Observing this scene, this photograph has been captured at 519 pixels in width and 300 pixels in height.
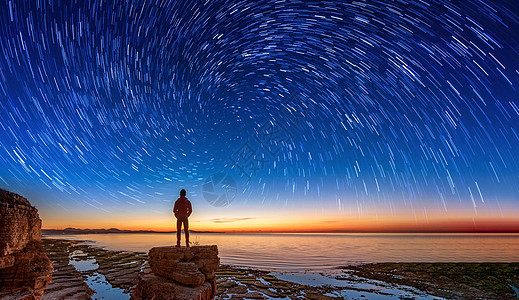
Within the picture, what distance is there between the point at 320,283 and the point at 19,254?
29529 millimetres

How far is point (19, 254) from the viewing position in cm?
1201

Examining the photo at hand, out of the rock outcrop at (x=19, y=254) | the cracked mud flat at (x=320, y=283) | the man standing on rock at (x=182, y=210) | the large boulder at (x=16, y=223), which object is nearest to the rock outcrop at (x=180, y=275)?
the man standing on rock at (x=182, y=210)

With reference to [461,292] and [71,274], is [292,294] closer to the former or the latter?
[461,292]

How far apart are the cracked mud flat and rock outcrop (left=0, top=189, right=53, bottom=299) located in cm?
1292

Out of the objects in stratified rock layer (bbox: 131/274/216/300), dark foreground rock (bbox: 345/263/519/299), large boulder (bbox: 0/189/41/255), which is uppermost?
large boulder (bbox: 0/189/41/255)

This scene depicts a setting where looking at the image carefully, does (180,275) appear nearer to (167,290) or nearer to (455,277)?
(167,290)

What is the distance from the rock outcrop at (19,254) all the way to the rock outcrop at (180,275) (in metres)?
5.82

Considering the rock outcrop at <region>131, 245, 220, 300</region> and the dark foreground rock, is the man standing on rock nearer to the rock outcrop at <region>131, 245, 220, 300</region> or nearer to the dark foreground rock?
the rock outcrop at <region>131, 245, 220, 300</region>

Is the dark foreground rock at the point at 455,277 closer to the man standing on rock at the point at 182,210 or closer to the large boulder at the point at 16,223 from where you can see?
the man standing on rock at the point at 182,210

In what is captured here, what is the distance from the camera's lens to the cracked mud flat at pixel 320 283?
2500 centimetres

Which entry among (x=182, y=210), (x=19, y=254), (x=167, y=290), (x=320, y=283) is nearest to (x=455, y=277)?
(x=320, y=283)

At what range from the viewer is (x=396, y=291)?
27.5m

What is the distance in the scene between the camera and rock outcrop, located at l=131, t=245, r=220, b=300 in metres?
9.62

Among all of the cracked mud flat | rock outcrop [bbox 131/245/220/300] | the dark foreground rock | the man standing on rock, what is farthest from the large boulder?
the dark foreground rock
